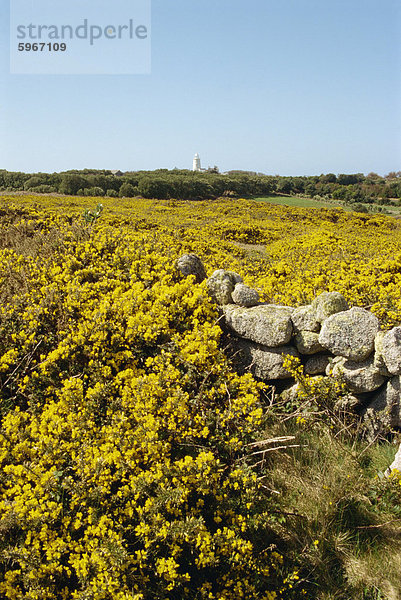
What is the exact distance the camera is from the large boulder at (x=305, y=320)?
3.96m

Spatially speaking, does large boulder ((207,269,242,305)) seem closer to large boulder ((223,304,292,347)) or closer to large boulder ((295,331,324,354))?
large boulder ((223,304,292,347))

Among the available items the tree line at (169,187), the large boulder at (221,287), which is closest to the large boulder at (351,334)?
the large boulder at (221,287)

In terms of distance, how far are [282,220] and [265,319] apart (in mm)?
20310

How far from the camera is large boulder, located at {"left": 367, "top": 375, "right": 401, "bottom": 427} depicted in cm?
338

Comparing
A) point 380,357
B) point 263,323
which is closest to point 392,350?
point 380,357

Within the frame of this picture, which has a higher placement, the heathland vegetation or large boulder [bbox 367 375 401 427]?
the heathland vegetation

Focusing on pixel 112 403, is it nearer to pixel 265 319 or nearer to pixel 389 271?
pixel 265 319

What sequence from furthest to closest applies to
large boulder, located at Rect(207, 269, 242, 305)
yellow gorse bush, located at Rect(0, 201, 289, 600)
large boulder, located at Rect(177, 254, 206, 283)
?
large boulder, located at Rect(177, 254, 206, 283) → large boulder, located at Rect(207, 269, 242, 305) → yellow gorse bush, located at Rect(0, 201, 289, 600)

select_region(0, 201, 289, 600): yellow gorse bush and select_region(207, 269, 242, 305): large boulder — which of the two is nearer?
select_region(0, 201, 289, 600): yellow gorse bush

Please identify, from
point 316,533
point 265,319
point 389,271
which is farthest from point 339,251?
point 316,533

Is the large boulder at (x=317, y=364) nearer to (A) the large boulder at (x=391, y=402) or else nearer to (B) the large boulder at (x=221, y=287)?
(A) the large boulder at (x=391, y=402)

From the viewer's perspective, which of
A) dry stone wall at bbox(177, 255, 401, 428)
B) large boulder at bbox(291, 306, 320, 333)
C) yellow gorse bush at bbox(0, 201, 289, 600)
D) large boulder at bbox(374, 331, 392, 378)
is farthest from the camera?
large boulder at bbox(291, 306, 320, 333)

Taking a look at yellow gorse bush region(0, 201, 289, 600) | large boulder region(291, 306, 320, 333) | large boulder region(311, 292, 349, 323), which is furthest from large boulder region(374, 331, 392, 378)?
yellow gorse bush region(0, 201, 289, 600)

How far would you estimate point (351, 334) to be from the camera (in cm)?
352
